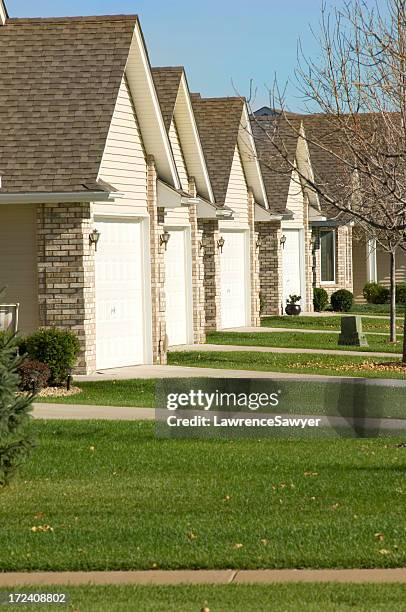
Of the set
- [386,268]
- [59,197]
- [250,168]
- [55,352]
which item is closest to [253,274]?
[250,168]

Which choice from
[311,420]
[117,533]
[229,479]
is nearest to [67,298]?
[311,420]

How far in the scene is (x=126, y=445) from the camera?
15.6 metres

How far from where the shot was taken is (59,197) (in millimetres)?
23250

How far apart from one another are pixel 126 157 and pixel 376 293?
95.6 feet

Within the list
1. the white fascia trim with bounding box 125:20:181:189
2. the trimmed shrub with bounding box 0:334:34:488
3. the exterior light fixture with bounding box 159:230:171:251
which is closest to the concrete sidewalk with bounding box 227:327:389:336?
the exterior light fixture with bounding box 159:230:171:251

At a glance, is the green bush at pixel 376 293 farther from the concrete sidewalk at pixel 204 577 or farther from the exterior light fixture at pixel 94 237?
the concrete sidewalk at pixel 204 577

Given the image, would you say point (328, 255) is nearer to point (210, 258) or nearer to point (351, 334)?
point (210, 258)

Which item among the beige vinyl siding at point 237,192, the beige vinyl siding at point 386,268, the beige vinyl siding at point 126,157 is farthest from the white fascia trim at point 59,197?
the beige vinyl siding at point 386,268

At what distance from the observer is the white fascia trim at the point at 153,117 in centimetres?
2533

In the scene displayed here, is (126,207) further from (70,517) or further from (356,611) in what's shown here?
(356,611)

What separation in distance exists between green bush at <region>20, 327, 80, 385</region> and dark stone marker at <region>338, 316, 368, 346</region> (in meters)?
11.8

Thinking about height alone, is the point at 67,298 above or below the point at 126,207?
below

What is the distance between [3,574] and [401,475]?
505cm

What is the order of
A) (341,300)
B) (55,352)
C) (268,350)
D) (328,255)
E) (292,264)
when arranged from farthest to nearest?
(328,255), (341,300), (292,264), (268,350), (55,352)
